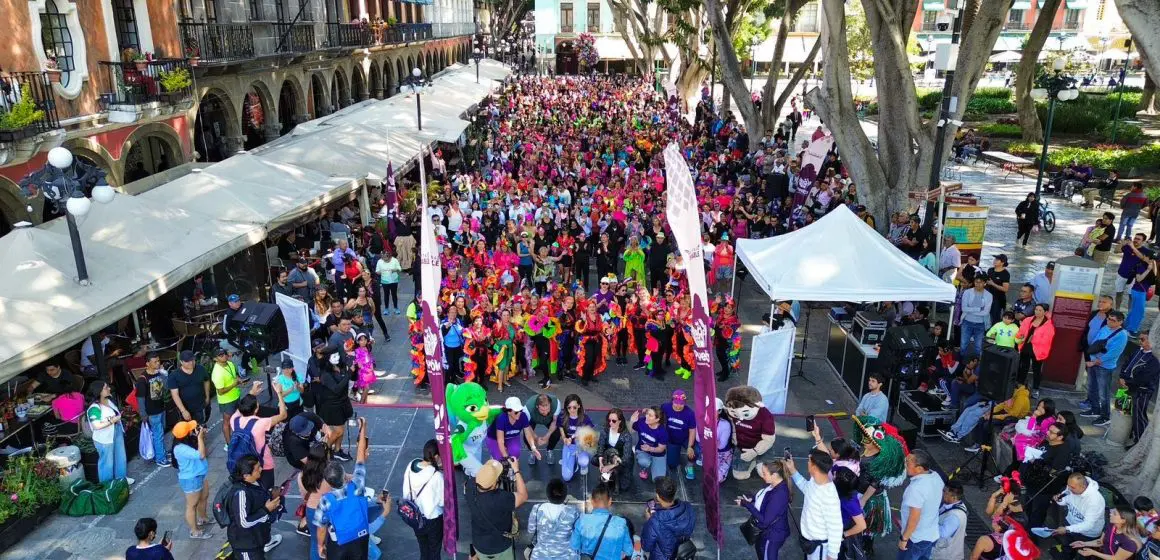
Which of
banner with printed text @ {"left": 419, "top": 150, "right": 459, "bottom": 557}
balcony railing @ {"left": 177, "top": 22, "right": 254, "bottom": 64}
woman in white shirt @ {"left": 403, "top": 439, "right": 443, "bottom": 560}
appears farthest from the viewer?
balcony railing @ {"left": 177, "top": 22, "right": 254, "bottom": 64}

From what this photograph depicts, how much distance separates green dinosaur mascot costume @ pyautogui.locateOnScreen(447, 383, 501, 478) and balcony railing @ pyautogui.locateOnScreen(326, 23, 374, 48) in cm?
2335

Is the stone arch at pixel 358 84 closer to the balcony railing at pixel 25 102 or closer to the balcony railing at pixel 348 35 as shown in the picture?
the balcony railing at pixel 348 35

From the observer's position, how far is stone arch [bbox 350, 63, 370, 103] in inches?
1342

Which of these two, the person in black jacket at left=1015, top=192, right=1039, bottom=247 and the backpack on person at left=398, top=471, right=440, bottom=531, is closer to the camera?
the backpack on person at left=398, top=471, right=440, bottom=531

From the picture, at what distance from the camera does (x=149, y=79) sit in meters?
15.5

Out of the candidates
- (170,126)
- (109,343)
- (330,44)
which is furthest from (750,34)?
(109,343)

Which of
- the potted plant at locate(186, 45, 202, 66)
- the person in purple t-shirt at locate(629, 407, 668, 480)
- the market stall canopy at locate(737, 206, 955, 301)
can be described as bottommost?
the person in purple t-shirt at locate(629, 407, 668, 480)

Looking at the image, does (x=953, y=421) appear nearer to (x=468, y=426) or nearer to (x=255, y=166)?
(x=468, y=426)

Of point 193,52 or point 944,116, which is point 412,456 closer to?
point 944,116

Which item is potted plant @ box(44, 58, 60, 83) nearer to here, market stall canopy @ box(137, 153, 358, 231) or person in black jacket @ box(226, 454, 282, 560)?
market stall canopy @ box(137, 153, 358, 231)

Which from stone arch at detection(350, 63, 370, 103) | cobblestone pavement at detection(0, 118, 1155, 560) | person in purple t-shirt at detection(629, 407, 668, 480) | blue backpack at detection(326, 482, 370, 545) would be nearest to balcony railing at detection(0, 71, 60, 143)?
cobblestone pavement at detection(0, 118, 1155, 560)

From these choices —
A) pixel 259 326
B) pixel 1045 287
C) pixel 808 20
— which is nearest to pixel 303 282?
pixel 259 326

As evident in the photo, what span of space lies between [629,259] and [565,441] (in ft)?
19.5

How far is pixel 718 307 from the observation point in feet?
34.5
